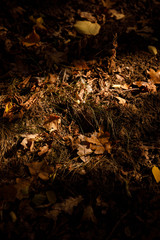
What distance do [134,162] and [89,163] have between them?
47 cm

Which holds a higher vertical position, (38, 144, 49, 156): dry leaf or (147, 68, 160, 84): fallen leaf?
(147, 68, 160, 84): fallen leaf

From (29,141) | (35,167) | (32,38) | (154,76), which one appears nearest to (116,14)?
(154,76)

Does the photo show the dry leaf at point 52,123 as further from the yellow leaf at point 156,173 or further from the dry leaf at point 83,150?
the yellow leaf at point 156,173

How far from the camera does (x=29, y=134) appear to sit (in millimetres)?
1801

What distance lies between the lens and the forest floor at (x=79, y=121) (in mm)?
1395

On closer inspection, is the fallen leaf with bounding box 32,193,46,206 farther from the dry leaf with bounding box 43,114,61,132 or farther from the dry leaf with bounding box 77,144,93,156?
the dry leaf with bounding box 43,114,61,132

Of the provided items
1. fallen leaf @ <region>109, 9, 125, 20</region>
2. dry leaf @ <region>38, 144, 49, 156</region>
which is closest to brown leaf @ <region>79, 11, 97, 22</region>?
fallen leaf @ <region>109, 9, 125, 20</region>

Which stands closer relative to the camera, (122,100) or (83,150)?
(83,150)

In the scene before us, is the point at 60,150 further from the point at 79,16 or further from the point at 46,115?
the point at 79,16

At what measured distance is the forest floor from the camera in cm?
139

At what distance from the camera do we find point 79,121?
73.6 inches

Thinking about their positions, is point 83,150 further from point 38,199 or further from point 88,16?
point 88,16

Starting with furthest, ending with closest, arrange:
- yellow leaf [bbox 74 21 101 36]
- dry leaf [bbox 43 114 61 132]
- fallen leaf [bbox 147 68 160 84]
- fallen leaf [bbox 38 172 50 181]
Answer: yellow leaf [bbox 74 21 101 36]
fallen leaf [bbox 147 68 160 84]
dry leaf [bbox 43 114 61 132]
fallen leaf [bbox 38 172 50 181]

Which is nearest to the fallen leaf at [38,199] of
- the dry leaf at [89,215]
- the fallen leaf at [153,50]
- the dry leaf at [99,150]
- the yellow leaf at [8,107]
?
the dry leaf at [89,215]
